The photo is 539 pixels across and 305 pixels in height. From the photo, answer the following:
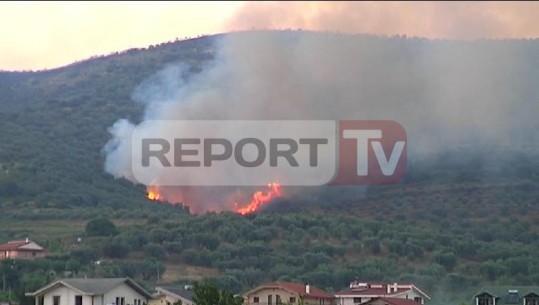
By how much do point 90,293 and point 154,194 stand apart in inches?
3488

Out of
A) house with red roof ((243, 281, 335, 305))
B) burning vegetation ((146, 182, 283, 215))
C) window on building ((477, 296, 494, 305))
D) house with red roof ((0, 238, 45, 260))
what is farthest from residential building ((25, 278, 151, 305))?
burning vegetation ((146, 182, 283, 215))

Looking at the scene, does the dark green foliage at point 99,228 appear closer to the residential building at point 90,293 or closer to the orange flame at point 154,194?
the orange flame at point 154,194

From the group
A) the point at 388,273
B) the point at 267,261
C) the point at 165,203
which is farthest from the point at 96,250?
the point at 165,203

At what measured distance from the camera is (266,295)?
330 feet

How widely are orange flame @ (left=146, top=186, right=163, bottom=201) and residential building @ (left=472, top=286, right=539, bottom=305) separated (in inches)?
3116

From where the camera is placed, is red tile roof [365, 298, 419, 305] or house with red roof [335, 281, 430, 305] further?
house with red roof [335, 281, 430, 305]

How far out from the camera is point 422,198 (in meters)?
175

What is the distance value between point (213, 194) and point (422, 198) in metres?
22.3

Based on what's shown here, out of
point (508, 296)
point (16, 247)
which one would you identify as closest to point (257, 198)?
point (16, 247)

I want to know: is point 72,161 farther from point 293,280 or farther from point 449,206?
point 293,280

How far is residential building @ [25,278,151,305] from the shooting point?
8756cm

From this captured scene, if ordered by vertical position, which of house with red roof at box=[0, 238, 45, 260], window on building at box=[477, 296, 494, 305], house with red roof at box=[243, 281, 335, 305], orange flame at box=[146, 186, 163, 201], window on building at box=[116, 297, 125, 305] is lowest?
window on building at box=[116, 297, 125, 305]

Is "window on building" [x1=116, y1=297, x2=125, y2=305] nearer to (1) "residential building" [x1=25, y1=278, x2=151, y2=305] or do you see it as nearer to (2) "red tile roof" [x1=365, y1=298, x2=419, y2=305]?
(1) "residential building" [x1=25, y1=278, x2=151, y2=305]

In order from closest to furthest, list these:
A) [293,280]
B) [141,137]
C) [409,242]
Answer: [293,280] < [409,242] < [141,137]
